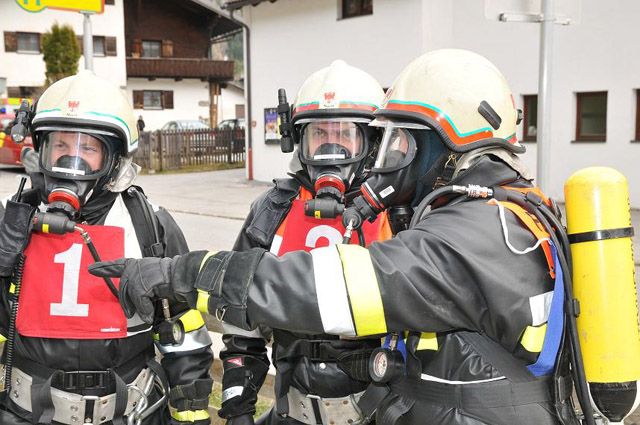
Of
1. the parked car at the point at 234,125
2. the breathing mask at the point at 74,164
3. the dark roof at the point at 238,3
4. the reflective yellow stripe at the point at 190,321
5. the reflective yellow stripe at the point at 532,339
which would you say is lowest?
the reflective yellow stripe at the point at 190,321

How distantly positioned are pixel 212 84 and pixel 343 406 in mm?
36914

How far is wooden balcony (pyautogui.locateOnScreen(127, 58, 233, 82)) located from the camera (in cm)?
3619

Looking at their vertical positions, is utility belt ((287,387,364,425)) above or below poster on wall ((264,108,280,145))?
below

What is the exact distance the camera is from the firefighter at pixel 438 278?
1756mm

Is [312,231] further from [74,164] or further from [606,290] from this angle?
[606,290]

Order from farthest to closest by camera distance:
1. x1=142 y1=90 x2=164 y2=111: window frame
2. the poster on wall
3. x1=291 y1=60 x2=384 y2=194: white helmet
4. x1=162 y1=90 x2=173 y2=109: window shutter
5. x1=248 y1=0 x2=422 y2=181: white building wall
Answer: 1. x1=162 y1=90 x2=173 y2=109: window shutter
2. x1=142 y1=90 x2=164 y2=111: window frame
3. the poster on wall
4. x1=248 y1=0 x2=422 y2=181: white building wall
5. x1=291 y1=60 x2=384 y2=194: white helmet

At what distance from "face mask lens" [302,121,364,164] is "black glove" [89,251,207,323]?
4.83 feet

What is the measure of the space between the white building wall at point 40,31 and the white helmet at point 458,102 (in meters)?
33.0

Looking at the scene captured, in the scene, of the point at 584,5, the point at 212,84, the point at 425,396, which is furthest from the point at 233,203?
the point at 212,84

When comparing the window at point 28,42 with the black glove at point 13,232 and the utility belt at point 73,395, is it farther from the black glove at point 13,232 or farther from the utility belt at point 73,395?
the utility belt at point 73,395

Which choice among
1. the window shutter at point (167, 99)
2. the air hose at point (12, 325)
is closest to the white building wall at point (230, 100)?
the window shutter at point (167, 99)

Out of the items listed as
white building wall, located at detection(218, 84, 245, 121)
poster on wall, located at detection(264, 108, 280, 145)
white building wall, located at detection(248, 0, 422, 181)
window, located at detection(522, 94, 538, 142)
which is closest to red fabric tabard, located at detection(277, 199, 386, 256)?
window, located at detection(522, 94, 538, 142)

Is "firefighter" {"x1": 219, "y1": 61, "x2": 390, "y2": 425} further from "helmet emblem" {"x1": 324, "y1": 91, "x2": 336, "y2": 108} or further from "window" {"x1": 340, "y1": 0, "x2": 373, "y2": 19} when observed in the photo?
"window" {"x1": 340, "y1": 0, "x2": 373, "y2": 19}

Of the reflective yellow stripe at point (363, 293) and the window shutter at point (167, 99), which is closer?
the reflective yellow stripe at point (363, 293)
